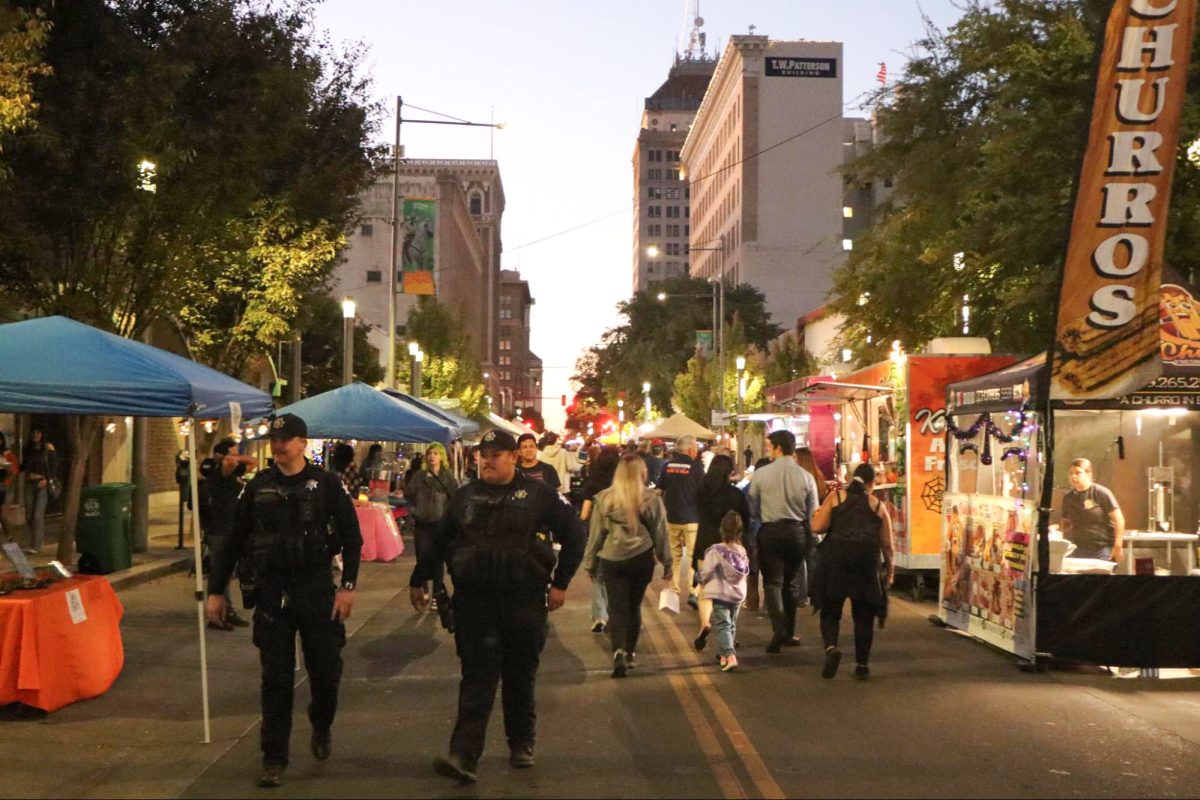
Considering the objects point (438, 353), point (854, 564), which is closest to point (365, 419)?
point (854, 564)

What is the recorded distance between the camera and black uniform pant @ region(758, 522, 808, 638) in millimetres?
12320

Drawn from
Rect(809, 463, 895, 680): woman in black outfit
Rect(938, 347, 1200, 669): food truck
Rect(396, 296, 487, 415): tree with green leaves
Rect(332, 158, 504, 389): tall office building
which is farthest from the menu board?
Rect(396, 296, 487, 415): tree with green leaves

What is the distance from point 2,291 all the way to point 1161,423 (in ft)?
48.9

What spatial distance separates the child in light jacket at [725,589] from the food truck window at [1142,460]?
534cm

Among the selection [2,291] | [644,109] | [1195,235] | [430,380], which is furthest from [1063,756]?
[644,109]

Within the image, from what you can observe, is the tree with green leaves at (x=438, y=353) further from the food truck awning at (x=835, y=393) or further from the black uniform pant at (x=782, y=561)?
the black uniform pant at (x=782, y=561)

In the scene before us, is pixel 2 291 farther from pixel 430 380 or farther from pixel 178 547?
pixel 430 380

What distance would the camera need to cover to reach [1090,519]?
12.8 meters

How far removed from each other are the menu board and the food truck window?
76.5 inches

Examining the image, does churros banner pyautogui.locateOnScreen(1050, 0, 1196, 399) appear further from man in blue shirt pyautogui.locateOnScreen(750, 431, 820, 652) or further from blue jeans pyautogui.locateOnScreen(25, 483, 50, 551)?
blue jeans pyautogui.locateOnScreen(25, 483, 50, 551)

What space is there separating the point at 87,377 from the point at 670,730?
200 inches

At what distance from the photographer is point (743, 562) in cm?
1136

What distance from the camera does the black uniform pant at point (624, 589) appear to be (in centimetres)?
1087

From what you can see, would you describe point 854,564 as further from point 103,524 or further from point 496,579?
point 103,524
